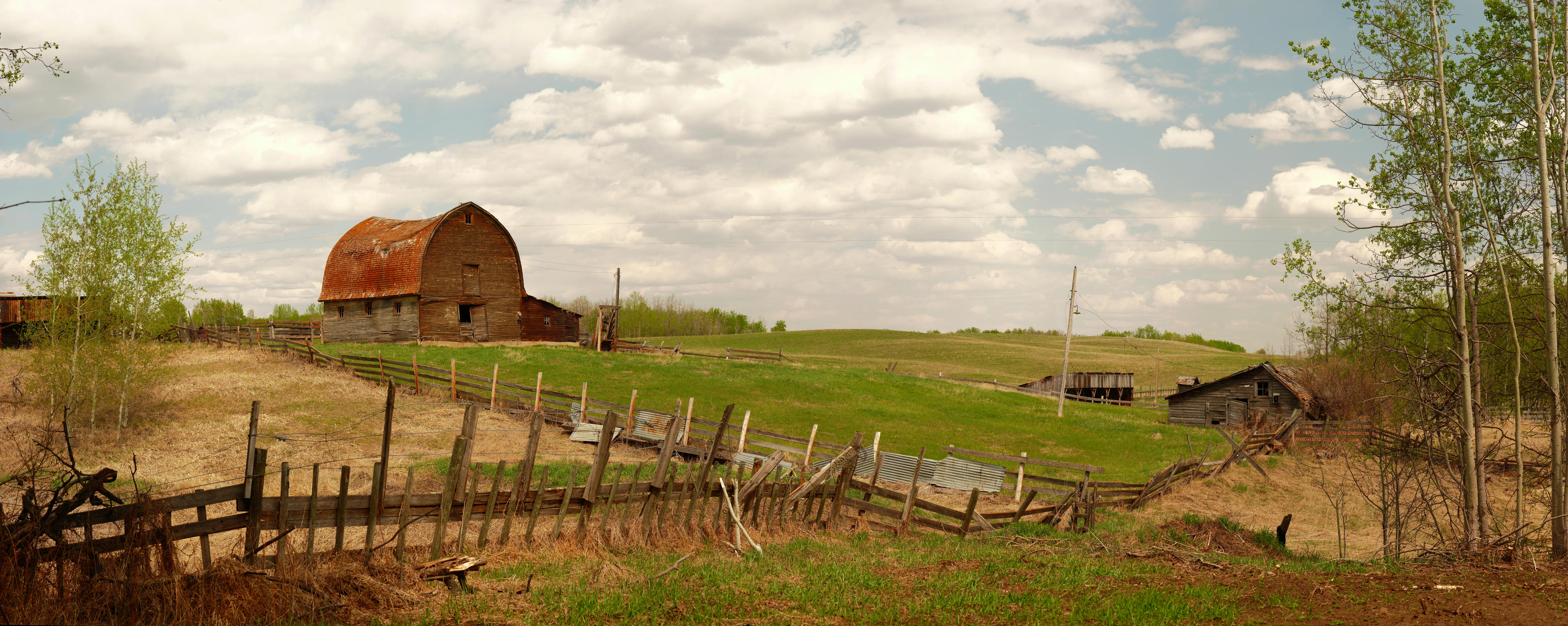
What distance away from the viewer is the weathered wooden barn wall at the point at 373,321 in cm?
4700

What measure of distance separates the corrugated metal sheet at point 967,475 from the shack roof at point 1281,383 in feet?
84.9

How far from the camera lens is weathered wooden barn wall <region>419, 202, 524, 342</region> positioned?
155ft

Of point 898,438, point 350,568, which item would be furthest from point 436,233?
point 350,568

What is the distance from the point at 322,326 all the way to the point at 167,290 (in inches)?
1281

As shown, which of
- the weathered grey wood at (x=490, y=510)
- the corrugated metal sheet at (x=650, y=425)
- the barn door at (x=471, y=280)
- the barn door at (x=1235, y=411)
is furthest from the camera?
the barn door at (x=471, y=280)

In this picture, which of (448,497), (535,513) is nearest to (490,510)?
(535,513)

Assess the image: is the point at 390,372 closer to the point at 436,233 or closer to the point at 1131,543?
the point at 436,233

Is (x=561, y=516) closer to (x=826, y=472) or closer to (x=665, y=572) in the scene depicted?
(x=665, y=572)

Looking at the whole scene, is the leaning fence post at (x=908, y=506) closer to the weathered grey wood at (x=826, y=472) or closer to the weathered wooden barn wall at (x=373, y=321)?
the weathered grey wood at (x=826, y=472)

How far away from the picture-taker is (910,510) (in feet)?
46.0

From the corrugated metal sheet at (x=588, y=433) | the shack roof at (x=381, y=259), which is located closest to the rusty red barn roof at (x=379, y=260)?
the shack roof at (x=381, y=259)

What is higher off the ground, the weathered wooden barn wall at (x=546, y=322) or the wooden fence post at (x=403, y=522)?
the weathered wooden barn wall at (x=546, y=322)

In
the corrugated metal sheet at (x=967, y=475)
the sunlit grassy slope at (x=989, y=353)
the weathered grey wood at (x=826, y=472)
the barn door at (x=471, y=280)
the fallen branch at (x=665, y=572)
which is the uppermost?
the barn door at (x=471, y=280)

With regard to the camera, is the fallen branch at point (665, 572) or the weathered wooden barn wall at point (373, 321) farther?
the weathered wooden barn wall at point (373, 321)
